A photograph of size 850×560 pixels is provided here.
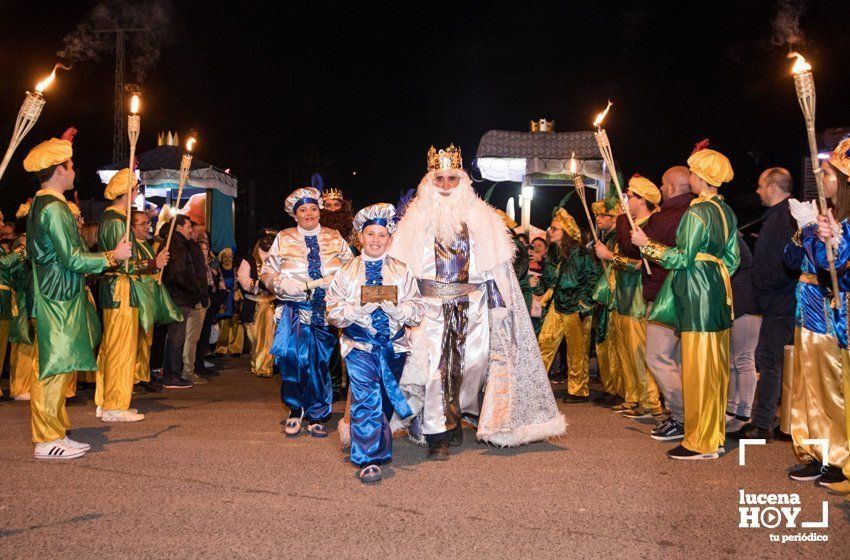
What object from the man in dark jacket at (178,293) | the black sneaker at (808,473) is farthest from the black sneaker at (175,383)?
the black sneaker at (808,473)

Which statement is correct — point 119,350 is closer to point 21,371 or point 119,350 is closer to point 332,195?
point 21,371

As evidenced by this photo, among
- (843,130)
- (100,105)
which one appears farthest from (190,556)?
(100,105)

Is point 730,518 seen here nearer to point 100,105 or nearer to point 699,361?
point 699,361

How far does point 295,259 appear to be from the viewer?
6.08m

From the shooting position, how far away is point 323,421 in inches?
246

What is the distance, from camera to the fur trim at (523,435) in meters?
5.52

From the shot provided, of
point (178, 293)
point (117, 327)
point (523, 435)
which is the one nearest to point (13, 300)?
point (178, 293)

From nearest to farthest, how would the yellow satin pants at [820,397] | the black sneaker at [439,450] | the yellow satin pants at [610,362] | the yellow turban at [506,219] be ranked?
the yellow satin pants at [820,397], the black sneaker at [439,450], the yellow turban at [506,219], the yellow satin pants at [610,362]

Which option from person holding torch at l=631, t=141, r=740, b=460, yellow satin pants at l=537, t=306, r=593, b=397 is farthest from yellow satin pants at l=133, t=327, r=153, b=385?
person holding torch at l=631, t=141, r=740, b=460

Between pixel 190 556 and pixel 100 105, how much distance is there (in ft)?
63.1

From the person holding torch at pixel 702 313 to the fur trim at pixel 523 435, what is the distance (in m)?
0.90

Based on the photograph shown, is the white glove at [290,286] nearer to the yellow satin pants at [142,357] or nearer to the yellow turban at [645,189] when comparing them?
the yellow satin pants at [142,357]

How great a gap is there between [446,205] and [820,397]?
293 centimetres

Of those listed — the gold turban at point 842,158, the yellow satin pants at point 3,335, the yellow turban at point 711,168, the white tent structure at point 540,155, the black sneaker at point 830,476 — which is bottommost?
the black sneaker at point 830,476
